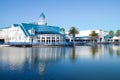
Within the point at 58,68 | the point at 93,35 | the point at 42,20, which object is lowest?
the point at 58,68

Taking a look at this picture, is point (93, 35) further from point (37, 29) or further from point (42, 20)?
point (37, 29)

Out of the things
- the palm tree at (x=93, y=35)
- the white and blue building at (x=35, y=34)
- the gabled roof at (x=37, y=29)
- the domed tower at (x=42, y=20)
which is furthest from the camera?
the palm tree at (x=93, y=35)

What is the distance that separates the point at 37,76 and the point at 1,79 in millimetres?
2427

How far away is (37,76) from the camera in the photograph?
14.0m

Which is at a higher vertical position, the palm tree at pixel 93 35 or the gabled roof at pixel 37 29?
the gabled roof at pixel 37 29

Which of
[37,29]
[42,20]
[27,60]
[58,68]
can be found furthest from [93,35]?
[58,68]

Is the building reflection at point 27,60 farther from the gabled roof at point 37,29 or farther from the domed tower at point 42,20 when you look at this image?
the domed tower at point 42,20

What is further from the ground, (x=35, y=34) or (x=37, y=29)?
(x=37, y=29)

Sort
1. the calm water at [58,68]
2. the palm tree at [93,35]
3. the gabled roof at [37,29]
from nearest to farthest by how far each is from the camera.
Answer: the calm water at [58,68] → the gabled roof at [37,29] → the palm tree at [93,35]

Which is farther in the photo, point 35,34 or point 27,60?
point 35,34

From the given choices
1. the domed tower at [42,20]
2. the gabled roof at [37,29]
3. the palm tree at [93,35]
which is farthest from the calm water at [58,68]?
the palm tree at [93,35]

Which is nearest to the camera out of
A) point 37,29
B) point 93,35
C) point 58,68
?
point 58,68

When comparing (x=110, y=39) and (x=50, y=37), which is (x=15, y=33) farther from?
(x=110, y=39)

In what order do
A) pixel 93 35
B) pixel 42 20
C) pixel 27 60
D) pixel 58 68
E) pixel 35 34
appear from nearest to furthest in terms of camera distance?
pixel 58 68 < pixel 27 60 < pixel 35 34 < pixel 42 20 < pixel 93 35
